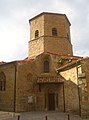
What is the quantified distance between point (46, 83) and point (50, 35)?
7.69 meters

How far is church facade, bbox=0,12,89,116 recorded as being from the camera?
1745 centimetres

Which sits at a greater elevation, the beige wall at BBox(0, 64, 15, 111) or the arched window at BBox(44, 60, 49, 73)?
the arched window at BBox(44, 60, 49, 73)

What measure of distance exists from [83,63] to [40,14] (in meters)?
12.2

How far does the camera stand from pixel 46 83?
68.9 feet

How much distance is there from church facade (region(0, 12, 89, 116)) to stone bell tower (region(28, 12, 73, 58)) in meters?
0.15

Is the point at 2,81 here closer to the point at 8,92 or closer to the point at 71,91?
the point at 8,92

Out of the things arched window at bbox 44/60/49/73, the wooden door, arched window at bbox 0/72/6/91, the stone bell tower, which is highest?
the stone bell tower

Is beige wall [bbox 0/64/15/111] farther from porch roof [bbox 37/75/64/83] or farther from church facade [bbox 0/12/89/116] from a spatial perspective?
porch roof [bbox 37/75/64/83]

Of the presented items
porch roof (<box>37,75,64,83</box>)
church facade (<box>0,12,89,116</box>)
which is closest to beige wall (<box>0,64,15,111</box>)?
church facade (<box>0,12,89,116</box>)

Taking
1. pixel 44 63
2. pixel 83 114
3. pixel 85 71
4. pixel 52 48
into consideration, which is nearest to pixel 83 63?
pixel 85 71

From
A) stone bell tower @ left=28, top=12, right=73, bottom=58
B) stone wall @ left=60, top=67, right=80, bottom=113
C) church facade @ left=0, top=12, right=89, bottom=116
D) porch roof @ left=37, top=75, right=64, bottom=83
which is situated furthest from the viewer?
stone bell tower @ left=28, top=12, right=73, bottom=58

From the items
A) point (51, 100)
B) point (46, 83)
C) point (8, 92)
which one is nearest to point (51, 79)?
point (46, 83)

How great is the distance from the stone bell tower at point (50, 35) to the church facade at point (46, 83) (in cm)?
15

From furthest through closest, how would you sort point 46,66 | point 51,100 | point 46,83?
point 46,66
point 51,100
point 46,83
